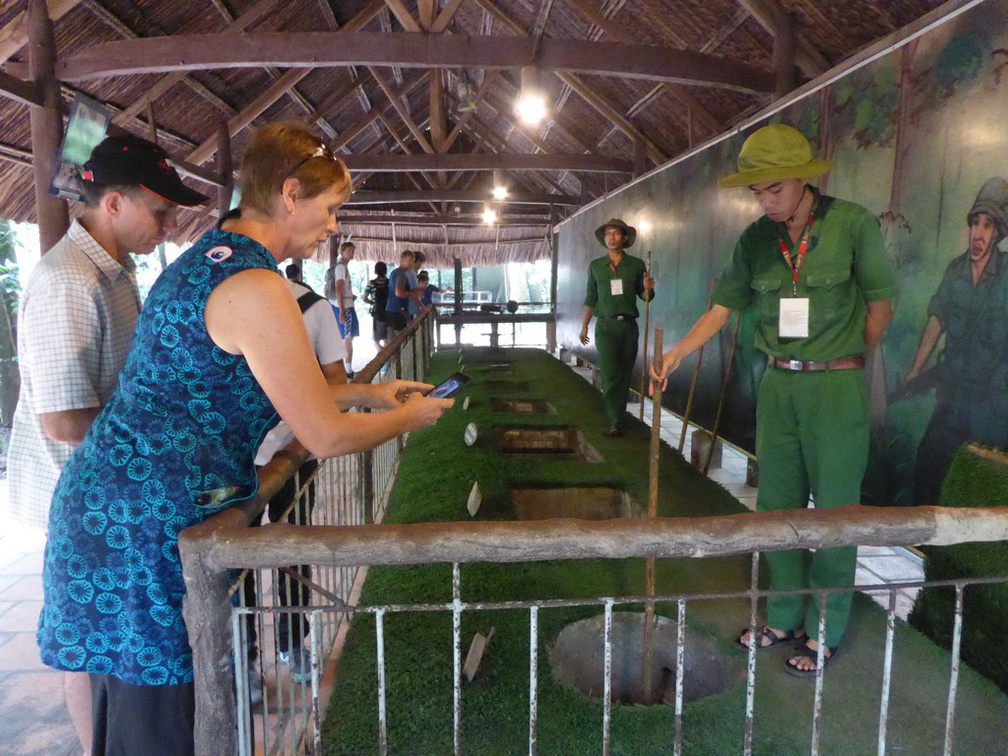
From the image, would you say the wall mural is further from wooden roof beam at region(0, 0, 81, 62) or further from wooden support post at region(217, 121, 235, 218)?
wooden support post at region(217, 121, 235, 218)

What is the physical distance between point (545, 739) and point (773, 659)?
3.15ft

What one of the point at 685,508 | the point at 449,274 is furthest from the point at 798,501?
the point at 449,274

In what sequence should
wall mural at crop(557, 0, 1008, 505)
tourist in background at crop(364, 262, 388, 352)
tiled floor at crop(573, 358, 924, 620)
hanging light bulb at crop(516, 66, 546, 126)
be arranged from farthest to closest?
tourist in background at crop(364, 262, 388, 352)
hanging light bulb at crop(516, 66, 546, 126)
tiled floor at crop(573, 358, 924, 620)
wall mural at crop(557, 0, 1008, 505)

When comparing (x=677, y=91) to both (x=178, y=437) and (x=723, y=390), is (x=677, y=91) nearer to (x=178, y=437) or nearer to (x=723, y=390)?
(x=723, y=390)

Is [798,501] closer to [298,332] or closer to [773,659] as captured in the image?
[773,659]

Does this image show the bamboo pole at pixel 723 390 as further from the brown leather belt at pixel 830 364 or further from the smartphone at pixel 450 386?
the smartphone at pixel 450 386

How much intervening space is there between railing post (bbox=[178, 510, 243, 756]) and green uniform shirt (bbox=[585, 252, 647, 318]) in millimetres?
4718

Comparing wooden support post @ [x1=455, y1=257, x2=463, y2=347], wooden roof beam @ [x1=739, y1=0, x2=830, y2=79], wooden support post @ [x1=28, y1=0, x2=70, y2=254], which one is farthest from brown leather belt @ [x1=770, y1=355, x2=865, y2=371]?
wooden support post @ [x1=455, y1=257, x2=463, y2=347]

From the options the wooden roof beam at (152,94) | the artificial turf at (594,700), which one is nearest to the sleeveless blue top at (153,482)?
the artificial turf at (594,700)

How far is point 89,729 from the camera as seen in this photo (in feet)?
5.45

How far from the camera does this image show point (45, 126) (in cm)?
510

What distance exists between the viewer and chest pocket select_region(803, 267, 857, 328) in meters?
2.27

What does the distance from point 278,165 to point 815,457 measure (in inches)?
77.9

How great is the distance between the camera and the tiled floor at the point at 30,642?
2.30 meters
